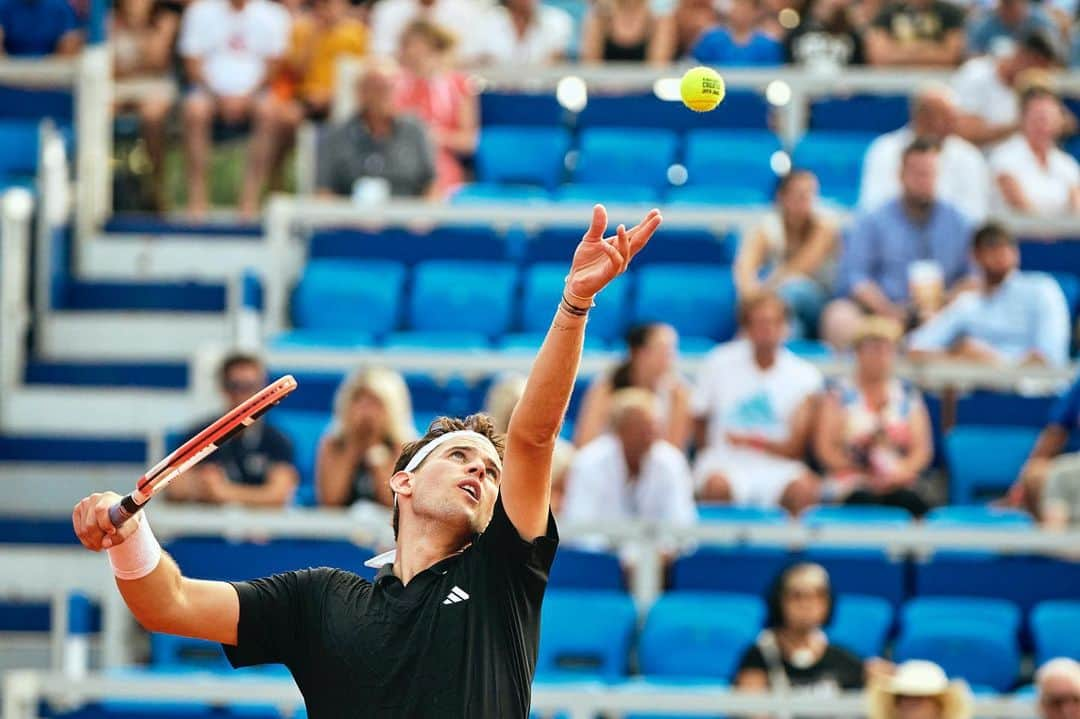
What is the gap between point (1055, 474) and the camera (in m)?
10.2

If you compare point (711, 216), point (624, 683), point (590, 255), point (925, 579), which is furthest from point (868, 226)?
point (590, 255)

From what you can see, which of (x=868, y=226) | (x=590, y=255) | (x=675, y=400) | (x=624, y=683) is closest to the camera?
(x=590, y=255)

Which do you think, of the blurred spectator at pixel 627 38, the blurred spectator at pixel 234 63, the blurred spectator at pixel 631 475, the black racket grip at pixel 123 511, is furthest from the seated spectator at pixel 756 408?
the black racket grip at pixel 123 511

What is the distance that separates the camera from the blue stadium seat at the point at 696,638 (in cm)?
929

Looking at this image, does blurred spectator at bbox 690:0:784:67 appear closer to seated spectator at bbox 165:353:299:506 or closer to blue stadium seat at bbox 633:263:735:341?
blue stadium seat at bbox 633:263:735:341

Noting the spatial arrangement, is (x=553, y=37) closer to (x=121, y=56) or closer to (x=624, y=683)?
(x=121, y=56)

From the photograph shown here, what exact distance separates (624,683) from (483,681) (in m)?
4.58

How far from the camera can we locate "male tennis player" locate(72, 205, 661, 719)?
15.4 feet

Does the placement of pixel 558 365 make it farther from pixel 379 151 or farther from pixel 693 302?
pixel 379 151

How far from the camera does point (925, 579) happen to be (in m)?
9.78

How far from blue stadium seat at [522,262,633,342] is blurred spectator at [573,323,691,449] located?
0.99m

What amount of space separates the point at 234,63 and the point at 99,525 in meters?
10.00

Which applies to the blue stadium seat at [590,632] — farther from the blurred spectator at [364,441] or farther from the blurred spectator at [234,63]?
the blurred spectator at [234,63]

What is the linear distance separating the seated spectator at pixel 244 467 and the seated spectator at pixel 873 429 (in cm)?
256
